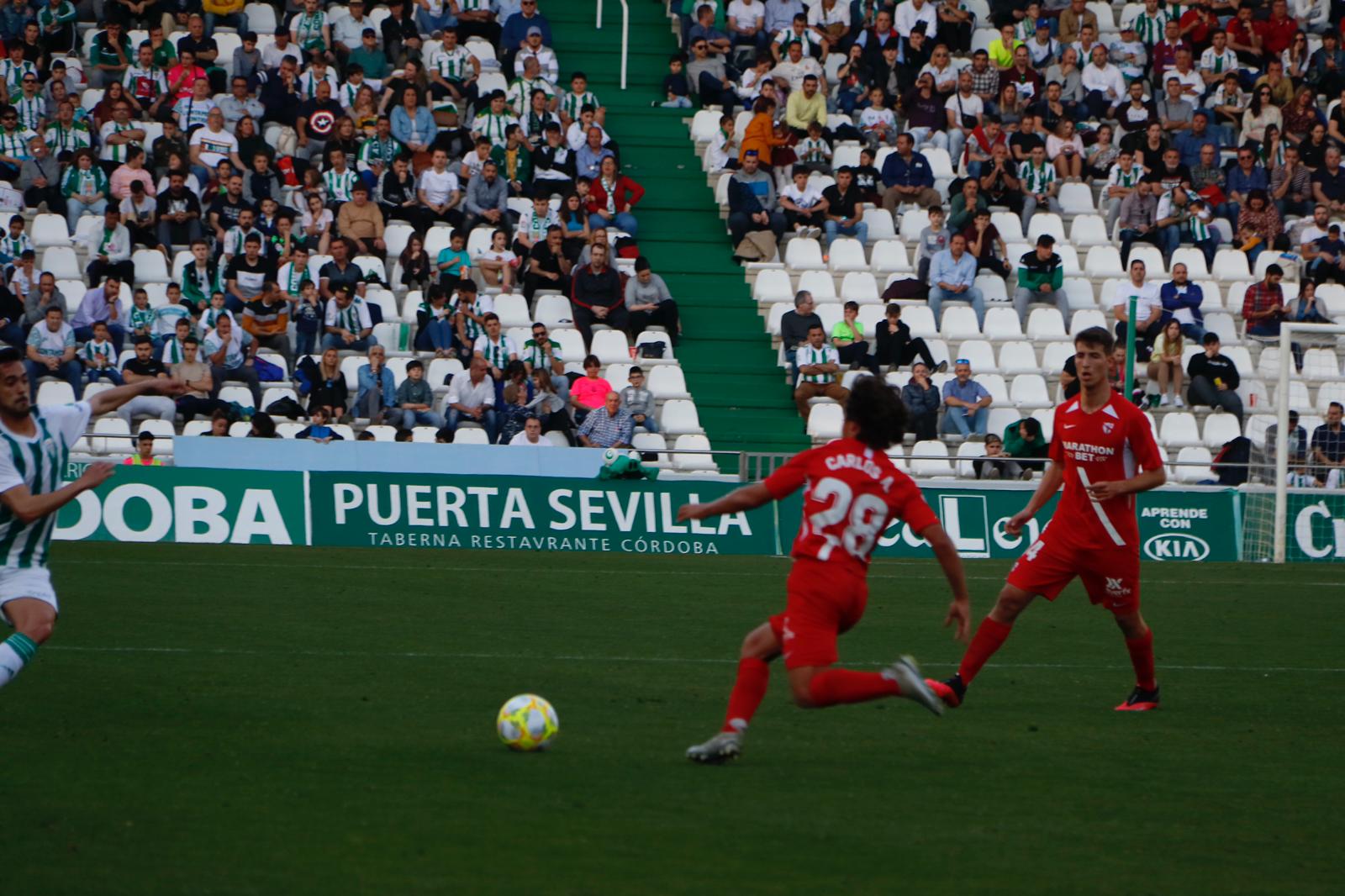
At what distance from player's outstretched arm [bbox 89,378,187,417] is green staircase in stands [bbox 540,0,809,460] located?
13.6 m

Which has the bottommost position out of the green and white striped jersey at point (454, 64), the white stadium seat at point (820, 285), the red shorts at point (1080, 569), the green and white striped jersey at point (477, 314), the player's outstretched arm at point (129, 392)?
the red shorts at point (1080, 569)

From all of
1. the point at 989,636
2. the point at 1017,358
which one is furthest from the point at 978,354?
the point at 989,636

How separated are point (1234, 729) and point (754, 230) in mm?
17467

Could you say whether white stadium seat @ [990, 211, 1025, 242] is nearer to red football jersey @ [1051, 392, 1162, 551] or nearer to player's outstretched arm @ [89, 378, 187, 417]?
red football jersey @ [1051, 392, 1162, 551]

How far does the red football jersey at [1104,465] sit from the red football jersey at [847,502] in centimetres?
236

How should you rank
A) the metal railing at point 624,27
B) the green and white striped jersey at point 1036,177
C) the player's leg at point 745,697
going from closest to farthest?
the player's leg at point 745,697
the green and white striped jersey at point 1036,177
the metal railing at point 624,27

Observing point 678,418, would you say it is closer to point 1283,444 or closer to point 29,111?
point 1283,444

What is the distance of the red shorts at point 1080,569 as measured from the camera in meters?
9.84

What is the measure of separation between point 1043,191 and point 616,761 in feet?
68.9

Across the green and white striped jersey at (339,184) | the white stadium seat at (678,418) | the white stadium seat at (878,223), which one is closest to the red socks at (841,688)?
the white stadium seat at (678,418)

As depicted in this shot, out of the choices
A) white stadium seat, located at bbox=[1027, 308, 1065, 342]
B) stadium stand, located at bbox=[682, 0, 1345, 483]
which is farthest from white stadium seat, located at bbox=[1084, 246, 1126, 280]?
white stadium seat, located at bbox=[1027, 308, 1065, 342]

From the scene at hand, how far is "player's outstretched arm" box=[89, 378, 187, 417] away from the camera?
28.4 feet

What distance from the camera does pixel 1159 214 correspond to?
2711 centimetres

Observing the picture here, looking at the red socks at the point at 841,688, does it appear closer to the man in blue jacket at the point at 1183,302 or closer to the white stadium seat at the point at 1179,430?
the white stadium seat at the point at 1179,430
